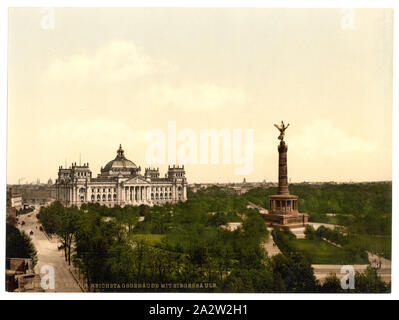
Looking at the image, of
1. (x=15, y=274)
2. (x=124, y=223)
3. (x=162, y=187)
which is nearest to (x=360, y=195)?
(x=162, y=187)

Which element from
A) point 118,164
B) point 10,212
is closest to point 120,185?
point 118,164

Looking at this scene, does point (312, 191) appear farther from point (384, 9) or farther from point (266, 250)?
point (384, 9)

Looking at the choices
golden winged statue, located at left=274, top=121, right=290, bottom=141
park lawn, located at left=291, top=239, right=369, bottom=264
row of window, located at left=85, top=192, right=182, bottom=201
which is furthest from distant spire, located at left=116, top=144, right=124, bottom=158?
park lawn, located at left=291, top=239, right=369, bottom=264

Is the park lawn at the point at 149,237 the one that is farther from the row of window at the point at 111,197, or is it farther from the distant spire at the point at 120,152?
the distant spire at the point at 120,152

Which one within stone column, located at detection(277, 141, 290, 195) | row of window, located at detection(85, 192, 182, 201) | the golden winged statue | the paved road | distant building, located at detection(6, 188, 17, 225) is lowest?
the paved road

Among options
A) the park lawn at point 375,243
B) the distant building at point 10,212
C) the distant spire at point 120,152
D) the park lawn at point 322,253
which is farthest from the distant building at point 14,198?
the park lawn at point 375,243

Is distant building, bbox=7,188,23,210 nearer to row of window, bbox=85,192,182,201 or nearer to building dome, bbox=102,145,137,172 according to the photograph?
row of window, bbox=85,192,182,201
